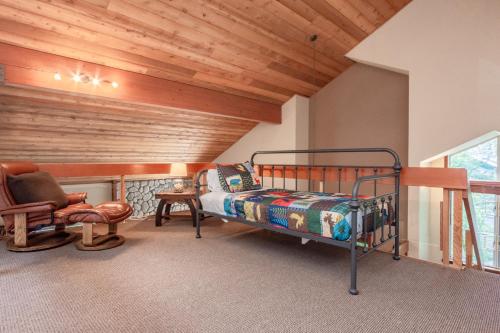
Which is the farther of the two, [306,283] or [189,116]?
[189,116]

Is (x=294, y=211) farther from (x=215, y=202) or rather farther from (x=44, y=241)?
(x=44, y=241)

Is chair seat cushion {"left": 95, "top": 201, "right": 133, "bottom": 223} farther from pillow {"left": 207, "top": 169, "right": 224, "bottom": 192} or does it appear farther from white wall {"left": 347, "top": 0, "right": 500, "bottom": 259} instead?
white wall {"left": 347, "top": 0, "right": 500, "bottom": 259}

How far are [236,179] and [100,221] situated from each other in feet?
4.24

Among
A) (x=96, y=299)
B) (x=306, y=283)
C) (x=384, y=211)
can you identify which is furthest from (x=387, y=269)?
(x=96, y=299)

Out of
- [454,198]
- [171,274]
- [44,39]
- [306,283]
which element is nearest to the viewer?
[306,283]

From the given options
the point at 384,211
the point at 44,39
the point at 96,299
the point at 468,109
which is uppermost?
the point at 44,39

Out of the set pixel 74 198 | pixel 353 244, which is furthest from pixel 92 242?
pixel 353 244

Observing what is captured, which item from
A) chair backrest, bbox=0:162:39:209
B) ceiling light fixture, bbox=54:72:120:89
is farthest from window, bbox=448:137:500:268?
chair backrest, bbox=0:162:39:209

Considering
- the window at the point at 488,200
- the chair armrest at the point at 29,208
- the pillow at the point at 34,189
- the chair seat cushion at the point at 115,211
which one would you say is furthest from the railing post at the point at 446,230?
the pillow at the point at 34,189

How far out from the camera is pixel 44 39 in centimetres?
249

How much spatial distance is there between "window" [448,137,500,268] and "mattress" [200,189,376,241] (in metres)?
2.23

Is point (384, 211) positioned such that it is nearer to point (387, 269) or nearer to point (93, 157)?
point (387, 269)

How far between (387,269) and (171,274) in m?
1.55

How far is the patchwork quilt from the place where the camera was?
182cm
